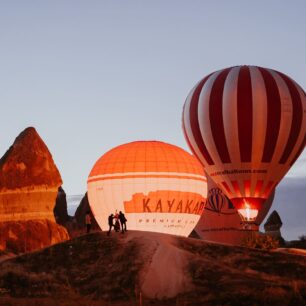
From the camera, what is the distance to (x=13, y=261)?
1252 inches

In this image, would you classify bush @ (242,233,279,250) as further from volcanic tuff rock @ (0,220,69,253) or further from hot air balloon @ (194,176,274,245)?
volcanic tuff rock @ (0,220,69,253)

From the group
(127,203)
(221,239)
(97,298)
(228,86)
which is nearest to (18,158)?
(221,239)

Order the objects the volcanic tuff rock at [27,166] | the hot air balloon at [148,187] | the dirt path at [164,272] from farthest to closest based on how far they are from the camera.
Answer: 1. the volcanic tuff rock at [27,166]
2. the hot air balloon at [148,187]
3. the dirt path at [164,272]

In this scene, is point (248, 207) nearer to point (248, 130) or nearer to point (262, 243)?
point (248, 130)

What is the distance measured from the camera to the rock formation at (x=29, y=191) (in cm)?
6862

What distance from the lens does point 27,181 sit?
7231 cm

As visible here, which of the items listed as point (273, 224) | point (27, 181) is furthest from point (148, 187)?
point (273, 224)

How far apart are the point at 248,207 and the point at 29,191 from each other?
86.5 ft

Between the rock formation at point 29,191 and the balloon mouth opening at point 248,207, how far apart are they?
2110 centimetres

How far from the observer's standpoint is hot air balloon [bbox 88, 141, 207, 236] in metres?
42.9

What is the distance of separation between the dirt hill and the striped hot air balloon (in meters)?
19.4

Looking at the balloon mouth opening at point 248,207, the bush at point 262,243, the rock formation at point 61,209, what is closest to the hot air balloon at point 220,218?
the balloon mouth opening at point 248,207

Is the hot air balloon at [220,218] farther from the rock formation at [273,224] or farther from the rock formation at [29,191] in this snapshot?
the rock formation at [273,224]

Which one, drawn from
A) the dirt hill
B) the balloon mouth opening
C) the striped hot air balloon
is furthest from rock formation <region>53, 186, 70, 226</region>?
the dirt hill
